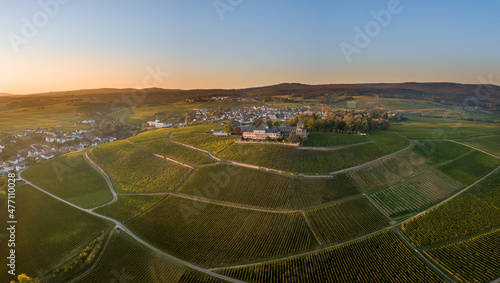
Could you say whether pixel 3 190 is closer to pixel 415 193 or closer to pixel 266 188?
pixel 266 188

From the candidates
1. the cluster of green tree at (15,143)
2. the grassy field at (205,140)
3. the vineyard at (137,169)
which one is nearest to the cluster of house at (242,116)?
the grassy field at (205,140)

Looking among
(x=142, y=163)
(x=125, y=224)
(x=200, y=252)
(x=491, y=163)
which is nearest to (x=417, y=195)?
(x=491, y=163)

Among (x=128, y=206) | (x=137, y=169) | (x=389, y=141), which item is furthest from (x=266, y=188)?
(x=389, y=141)

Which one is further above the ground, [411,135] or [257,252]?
[411,135]

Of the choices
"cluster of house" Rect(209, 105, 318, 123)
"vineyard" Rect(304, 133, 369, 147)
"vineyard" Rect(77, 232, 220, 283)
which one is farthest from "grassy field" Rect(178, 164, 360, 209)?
"cluster of house" Rect(209, 105, 318, 123)

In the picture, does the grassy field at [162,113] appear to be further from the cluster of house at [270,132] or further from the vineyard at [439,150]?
the vineyard at [439,150]

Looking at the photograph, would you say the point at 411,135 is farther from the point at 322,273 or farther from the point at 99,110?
the point at 99,110
